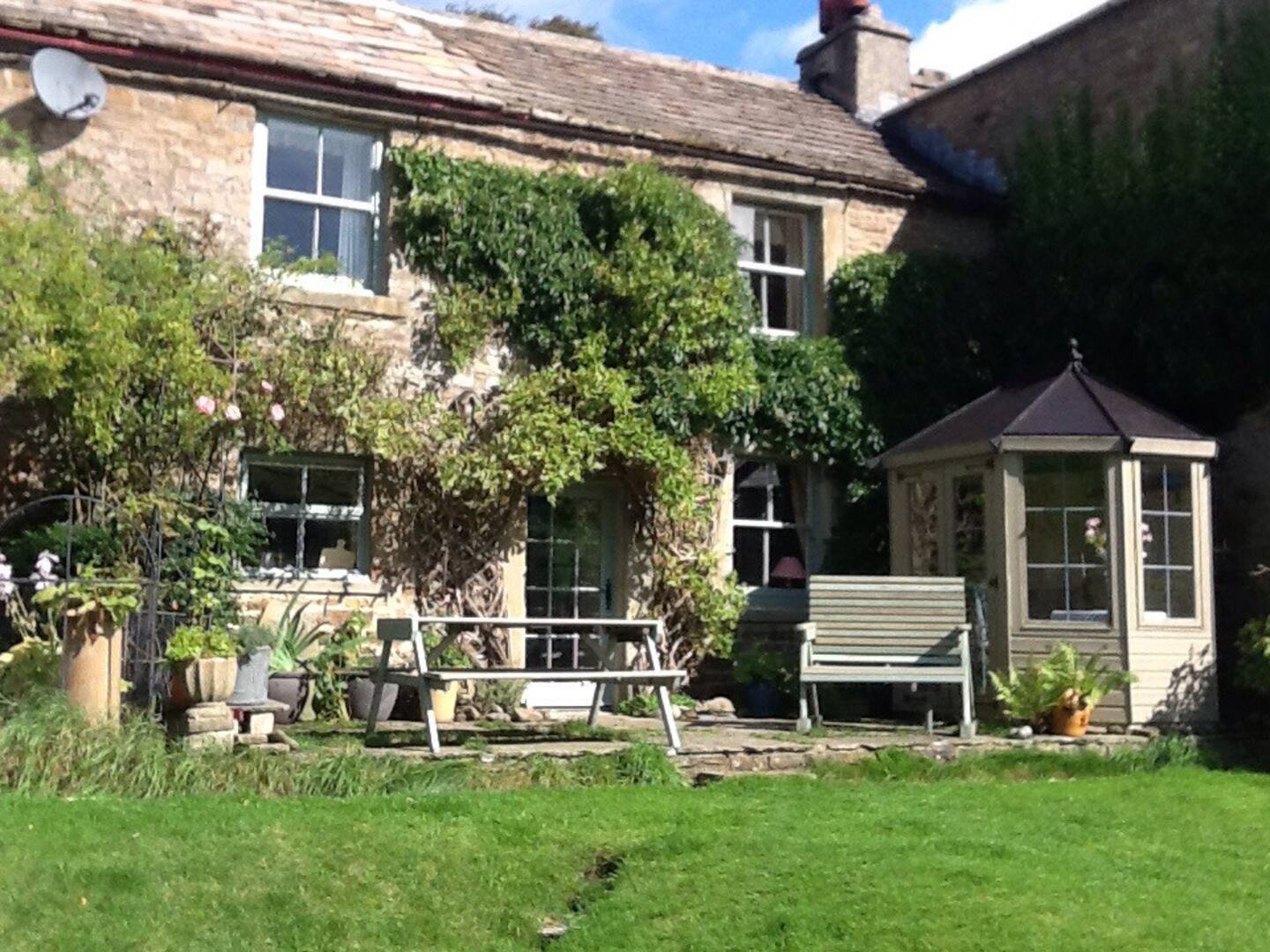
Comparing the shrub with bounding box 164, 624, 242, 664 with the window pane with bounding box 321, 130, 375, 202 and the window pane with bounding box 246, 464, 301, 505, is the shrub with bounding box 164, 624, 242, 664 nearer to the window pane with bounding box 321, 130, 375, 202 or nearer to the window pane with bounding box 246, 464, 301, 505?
the window pane with bounding box 246, 464, 301, 505

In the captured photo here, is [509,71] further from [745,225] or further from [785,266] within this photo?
[785,266]

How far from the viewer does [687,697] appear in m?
12.7

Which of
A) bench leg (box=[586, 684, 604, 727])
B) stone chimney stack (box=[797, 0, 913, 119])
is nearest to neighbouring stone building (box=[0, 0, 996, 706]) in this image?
stone chimney stack (box=[797, 0, 913, 119])

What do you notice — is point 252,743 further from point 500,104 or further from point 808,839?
point 500,104

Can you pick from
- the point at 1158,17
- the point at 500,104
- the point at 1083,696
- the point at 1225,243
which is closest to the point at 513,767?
the point at 1083,696

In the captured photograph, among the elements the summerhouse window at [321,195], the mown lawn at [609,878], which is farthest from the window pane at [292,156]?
the mown lawn at [609,878]

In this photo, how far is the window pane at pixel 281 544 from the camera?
11.8 m

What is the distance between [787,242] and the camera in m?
14.5

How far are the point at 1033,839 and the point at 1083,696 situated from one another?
4.59 meters

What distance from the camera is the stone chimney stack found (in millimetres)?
17047

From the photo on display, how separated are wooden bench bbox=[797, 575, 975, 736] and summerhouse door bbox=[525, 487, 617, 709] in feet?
8.23

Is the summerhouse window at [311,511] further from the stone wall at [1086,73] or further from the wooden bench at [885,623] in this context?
the stone wall at [1086,73]

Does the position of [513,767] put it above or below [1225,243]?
below

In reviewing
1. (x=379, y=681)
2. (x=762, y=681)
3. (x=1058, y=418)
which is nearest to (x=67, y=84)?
(x=379, y=681)
